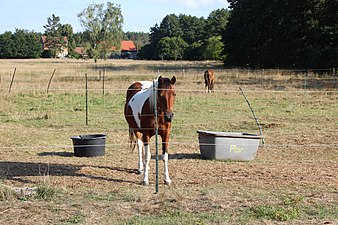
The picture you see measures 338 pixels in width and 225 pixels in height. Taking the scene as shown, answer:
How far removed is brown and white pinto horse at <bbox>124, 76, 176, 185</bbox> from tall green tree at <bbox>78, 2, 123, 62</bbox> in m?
60.5

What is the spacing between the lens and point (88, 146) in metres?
10.4

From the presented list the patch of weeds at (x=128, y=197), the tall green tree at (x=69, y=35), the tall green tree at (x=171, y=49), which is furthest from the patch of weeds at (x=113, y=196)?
the tall green tree at (x=69, y=35)

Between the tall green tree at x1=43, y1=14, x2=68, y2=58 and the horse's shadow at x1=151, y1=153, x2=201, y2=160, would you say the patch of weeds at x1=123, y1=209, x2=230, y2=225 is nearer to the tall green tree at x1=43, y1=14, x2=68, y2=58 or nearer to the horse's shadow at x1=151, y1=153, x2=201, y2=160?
the horse's shadow at x1=151, y1=153, x2=201, y2=160

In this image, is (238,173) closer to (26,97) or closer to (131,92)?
(131,92)

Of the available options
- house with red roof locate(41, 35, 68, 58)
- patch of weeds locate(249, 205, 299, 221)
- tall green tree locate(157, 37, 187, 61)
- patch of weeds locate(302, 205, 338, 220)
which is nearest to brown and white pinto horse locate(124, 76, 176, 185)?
patch of weeds locate(249, 205, 299, 221)

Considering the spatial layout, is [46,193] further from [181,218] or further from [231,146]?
[231,146]

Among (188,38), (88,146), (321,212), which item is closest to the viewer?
(321,212)

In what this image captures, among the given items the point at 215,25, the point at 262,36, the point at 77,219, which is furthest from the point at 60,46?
the point at 77,219

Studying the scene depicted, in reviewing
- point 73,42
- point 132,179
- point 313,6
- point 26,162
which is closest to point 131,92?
point 132,179

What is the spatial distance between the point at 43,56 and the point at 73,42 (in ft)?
27.5

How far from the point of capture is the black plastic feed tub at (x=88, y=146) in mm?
10406

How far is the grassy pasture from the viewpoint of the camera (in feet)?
19.5

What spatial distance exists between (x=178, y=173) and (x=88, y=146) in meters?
2.55

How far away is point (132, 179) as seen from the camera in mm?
8461
